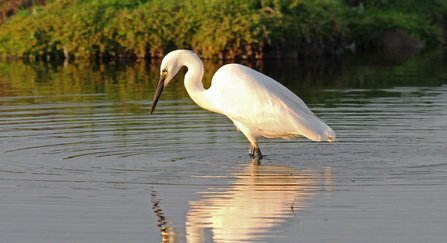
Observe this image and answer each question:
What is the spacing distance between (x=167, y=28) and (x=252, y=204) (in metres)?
24.5

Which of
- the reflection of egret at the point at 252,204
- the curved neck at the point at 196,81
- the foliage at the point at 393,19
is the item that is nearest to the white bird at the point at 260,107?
the curved neck at the point at 196,81

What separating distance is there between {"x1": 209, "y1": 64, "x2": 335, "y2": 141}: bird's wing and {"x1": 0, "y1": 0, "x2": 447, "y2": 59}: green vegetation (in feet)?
64.7

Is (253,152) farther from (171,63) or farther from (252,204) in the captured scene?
(252,204)

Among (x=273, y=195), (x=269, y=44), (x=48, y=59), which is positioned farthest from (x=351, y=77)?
(x=48, y=59)

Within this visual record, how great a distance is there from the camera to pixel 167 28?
3006 cm

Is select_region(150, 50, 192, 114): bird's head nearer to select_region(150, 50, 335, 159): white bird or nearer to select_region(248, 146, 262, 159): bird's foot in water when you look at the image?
select_region(150, 50, 335, 159): white bird

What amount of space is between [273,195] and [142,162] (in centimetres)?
216

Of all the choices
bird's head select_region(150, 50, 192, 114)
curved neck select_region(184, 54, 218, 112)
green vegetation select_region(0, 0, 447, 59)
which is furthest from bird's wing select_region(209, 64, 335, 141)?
green vegetation select_region(0, 0, 447, 59)

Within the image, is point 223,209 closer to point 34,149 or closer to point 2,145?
point 34,149

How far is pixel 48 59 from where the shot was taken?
1255 inches

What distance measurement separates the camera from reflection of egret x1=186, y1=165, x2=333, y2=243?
545 cm

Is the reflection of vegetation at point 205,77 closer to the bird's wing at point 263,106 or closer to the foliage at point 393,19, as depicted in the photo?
the bird's wing at point 263,106

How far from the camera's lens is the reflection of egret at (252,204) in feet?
17.9

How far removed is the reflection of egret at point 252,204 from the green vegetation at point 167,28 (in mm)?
20770
